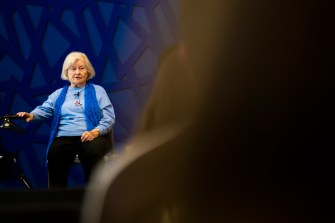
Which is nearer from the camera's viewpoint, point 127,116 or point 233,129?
point 233,129

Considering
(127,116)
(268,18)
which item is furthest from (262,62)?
(127,116)

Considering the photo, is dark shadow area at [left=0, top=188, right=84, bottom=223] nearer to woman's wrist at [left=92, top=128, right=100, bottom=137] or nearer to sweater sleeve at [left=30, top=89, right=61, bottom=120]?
woman's wrist at [left=92, top=128, right=100, bottom=137]

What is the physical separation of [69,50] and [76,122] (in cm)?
115

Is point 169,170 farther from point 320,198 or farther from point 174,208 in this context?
point 320,198

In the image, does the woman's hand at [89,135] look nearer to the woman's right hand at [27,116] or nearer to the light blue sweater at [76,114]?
the light blue sweater at [76,114]

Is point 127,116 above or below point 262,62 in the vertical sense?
above

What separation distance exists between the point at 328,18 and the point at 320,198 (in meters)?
0.15

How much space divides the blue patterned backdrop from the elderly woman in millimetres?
790

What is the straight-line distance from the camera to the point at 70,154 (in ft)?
7.67

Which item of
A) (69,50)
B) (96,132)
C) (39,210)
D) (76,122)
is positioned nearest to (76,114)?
(76,122)

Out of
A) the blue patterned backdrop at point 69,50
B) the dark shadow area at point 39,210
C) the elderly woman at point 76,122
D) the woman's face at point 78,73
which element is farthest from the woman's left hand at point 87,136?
the dark shadow area at point 39,210

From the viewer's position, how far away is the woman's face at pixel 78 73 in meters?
2.44

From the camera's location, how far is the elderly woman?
7.54 ft

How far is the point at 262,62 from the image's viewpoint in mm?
336
